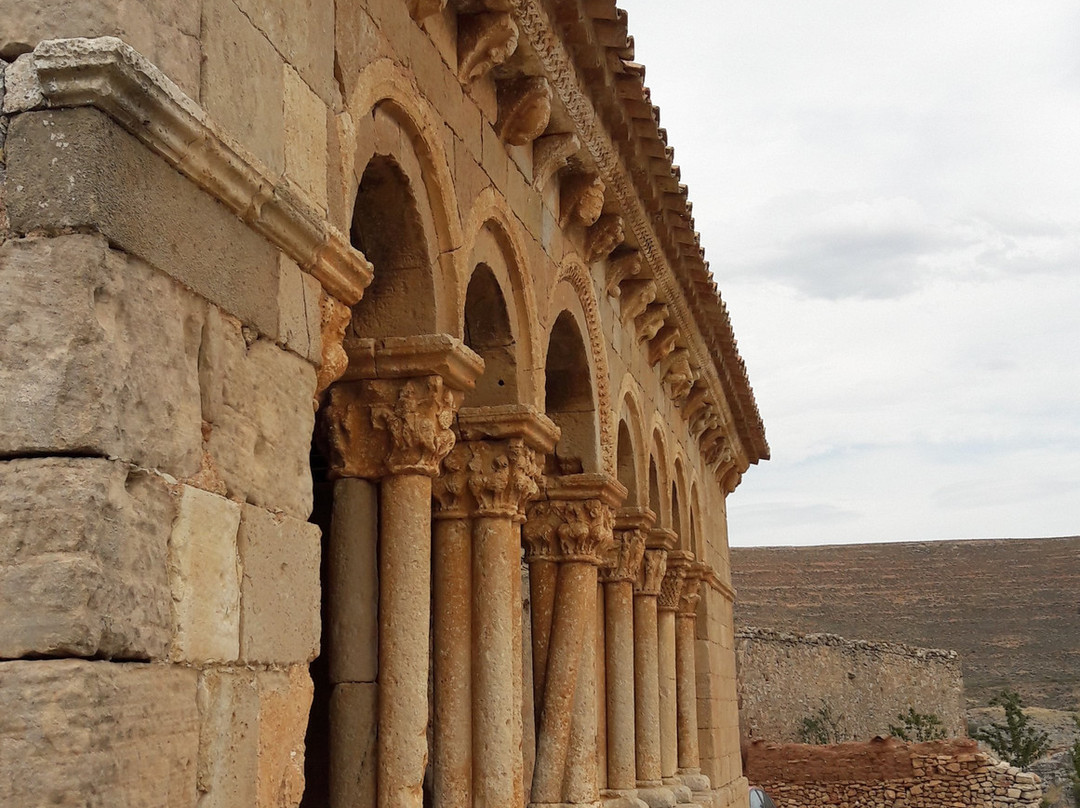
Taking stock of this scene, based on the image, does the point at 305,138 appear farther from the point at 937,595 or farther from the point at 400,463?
the point at 937,595

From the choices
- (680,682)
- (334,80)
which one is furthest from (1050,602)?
(334,80)

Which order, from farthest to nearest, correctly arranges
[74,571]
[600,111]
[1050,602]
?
1. [1050,602]
2. [600,111]
3. [74,571]

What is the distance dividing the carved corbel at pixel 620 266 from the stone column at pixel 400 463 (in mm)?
4017

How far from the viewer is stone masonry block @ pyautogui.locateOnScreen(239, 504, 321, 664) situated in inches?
136

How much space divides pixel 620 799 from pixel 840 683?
1026 inches

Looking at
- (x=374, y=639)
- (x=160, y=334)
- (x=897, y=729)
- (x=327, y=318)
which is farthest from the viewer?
(x=897, y=729)

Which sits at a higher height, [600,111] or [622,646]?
[600,111]

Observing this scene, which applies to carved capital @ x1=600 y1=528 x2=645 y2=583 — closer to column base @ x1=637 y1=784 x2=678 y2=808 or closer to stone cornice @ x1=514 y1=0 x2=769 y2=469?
column base @ x1=637 y1=784 x2=678 y2=808

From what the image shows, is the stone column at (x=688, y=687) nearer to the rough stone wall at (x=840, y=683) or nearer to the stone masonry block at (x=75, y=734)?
the stone masonry block at (x=75, y=734)

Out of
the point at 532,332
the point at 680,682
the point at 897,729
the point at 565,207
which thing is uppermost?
the point at 565,207

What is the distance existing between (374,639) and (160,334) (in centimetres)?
280

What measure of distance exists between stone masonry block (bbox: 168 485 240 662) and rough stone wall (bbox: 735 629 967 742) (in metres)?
26.7

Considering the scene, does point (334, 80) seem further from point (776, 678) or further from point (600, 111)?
point (776, 678)

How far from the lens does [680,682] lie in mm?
13523
